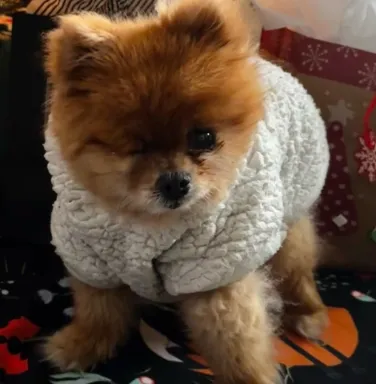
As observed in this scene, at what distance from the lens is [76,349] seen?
1128mm

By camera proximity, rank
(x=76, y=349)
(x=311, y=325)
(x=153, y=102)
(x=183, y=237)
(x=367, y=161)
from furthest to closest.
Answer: (x=367, y=161), (x=311, y=325), (x=76, y=349), (x=183, y=237), (x=153, y=102)

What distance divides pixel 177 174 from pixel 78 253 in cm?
26

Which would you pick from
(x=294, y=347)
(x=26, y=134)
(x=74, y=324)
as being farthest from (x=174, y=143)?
(x=26, y=134)

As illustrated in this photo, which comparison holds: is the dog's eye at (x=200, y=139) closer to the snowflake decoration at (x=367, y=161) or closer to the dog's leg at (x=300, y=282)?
the dog's leg at (x=300, y=282)

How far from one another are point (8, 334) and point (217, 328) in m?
0.37

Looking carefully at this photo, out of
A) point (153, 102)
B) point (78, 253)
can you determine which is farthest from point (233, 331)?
point (153, 102)

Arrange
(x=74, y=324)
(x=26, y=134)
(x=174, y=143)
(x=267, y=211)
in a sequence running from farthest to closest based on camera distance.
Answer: (x=26, y=134)
(x=74, y=324)
(x=267, y=211)
(x=174, y=143)

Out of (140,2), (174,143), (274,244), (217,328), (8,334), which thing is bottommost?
(8,334)

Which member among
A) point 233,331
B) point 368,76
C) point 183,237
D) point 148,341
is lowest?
point 148,341

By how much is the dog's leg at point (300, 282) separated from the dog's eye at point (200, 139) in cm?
40

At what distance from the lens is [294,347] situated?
1.25 meters

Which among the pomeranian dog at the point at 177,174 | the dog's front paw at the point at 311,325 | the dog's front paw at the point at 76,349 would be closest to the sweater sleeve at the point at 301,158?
the pomeranian dog at the point at 177,174

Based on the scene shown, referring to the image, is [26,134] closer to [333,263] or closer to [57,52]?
[57,52]

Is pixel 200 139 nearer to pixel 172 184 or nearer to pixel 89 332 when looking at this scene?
pixel 172 184
